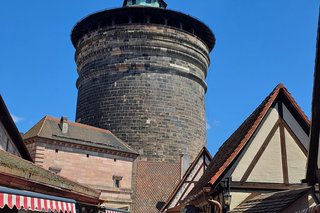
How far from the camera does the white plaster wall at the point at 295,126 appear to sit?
981 centimetres

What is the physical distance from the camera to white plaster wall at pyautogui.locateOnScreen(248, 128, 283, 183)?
9.54 metres

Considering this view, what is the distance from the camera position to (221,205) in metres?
9.11

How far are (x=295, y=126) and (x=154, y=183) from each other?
21.7 meters

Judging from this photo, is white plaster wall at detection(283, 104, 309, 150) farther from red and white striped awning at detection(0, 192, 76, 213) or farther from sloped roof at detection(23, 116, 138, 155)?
sloped roof at detection(23, 116, 138, 155)

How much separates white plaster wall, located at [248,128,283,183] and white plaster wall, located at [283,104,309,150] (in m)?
0.52

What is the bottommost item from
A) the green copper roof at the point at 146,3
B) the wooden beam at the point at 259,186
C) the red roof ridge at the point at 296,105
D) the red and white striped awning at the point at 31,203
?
the red and white striped awning at the point at 31,203

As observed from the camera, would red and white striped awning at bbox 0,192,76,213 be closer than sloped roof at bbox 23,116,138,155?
Yes

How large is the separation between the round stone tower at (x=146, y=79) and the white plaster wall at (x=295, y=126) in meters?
22.6

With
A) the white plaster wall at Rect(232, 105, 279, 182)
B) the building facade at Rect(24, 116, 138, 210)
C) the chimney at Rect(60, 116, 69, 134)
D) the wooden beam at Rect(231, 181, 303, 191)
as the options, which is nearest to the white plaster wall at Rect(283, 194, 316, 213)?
the wooden beam at Rect(231, 181, 303, 191)

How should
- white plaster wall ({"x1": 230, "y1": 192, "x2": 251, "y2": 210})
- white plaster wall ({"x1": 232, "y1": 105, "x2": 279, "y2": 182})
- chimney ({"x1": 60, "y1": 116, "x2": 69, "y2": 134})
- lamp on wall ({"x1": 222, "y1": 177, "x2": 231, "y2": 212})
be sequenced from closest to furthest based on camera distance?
lamp on wall ({"x1": 222, "y1": 177, "x2": 231, "y2": 212}) → white plaster wall ({"x1": 230, "y1": 192, "x2": 251, "y2": 210}) → white plaster wall ({"x1": 232, "y1": 105, "x2": 279, "y2": 182}) → chimney ({"x1": 60, "y1": 116, "x2": 69, "y2": 134})

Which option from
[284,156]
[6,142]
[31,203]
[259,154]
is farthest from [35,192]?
[6,142]

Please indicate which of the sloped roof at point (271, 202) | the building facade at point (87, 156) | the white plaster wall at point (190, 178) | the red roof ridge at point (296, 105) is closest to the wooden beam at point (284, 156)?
the red roof ridge at point (296, 105)

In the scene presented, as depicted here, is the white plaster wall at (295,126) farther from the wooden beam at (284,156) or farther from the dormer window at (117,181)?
the dormer window at (117,181)

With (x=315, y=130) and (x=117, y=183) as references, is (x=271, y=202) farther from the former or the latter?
(x=117, y=183)
